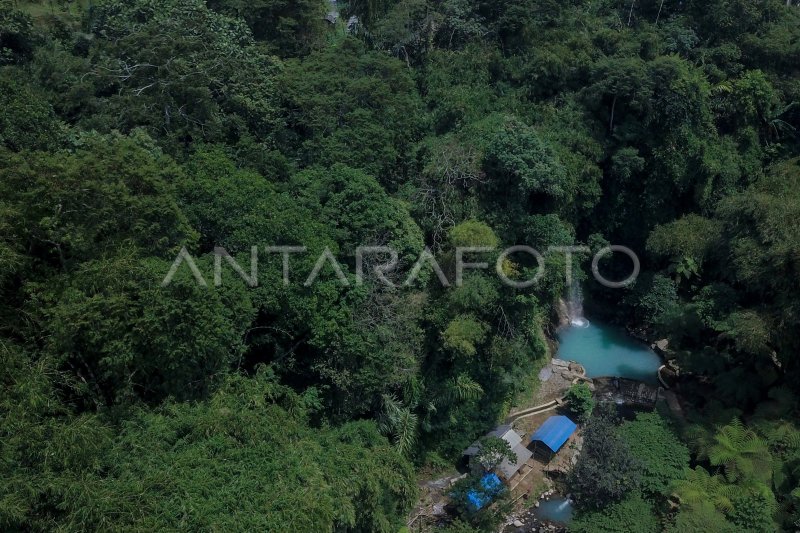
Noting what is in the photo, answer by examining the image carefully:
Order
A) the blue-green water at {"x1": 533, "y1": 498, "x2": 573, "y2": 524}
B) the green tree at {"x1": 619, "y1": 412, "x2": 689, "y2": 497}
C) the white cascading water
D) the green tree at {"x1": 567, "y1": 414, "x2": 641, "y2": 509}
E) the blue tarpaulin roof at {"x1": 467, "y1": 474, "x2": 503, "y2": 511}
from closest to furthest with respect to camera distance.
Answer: the green tree at {"x1": 567, "y1": 414, "x2": 641, "y2": 509}
the blue tarpaulin roof at {"x1": 467, "y1": 474, "x2": 503, "y2": 511}
the green tree at {"x1": 619, "y1": 412, "x2": 689, "y2": 497}
the blue-green water at {"x1": 533, "y1": 498, "x2": 573, "y2": 524}
the white cascading water

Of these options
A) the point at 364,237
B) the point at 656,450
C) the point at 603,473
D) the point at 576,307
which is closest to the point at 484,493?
the point at 603,473

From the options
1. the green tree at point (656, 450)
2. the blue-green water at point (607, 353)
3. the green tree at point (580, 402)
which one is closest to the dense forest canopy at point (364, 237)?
the green tree at point (656, 450)

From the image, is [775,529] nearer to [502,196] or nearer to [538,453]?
[538,453]

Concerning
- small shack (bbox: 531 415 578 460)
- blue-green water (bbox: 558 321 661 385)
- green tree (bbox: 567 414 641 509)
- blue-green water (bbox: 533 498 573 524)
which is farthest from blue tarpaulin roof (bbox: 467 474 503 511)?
blue-green water (bbox: 558 321 661 385)

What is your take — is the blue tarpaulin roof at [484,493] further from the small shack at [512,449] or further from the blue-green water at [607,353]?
the blue-green water at [607,353]

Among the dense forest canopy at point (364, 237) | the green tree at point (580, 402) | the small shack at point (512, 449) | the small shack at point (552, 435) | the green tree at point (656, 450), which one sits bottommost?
the small shack at point (512, 449)

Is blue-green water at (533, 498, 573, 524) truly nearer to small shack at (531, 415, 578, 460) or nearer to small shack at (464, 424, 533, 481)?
small shack at (464, 424, 533, 481)

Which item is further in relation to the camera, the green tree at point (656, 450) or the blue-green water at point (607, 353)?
the blue-green water at point (607, 353)

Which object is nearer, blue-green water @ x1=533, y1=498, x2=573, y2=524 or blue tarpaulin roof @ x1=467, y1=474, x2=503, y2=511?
blue tarpaulin roof @ x1=467, y1=474, x2=503, y2=511

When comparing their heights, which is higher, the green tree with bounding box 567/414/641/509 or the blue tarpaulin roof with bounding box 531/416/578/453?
the green tree with bounding box 567/414/641/509
